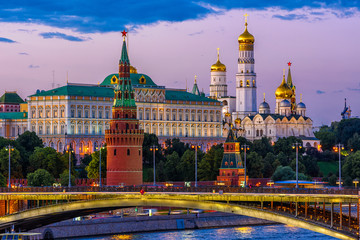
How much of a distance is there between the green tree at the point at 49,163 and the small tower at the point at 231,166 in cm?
2398

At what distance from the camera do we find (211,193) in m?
95.6

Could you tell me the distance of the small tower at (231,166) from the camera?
168m

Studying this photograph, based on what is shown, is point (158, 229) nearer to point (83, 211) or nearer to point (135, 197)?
point (83, 211)

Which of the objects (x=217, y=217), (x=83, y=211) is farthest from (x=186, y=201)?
(x=217, y=217)

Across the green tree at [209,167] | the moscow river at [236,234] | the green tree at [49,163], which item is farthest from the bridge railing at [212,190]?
the green tree at [209,167]

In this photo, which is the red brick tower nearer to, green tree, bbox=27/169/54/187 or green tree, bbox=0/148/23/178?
green tree, bbox=27/169/54/187

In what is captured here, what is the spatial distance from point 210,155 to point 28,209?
76.7 m

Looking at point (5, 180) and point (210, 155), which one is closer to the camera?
point (5, 180)

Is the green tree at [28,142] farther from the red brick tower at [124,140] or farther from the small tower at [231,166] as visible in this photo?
the red brick tower at [124,140]

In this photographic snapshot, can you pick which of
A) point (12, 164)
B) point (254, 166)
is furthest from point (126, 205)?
point (254, 166)

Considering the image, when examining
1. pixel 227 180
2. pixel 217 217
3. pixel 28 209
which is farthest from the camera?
pixel 227 180

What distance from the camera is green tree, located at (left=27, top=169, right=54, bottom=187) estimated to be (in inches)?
5891

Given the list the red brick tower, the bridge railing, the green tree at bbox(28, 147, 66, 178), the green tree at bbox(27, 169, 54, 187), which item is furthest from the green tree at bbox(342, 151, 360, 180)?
the bridge railing

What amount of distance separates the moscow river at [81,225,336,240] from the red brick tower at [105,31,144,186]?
54.9 feet
